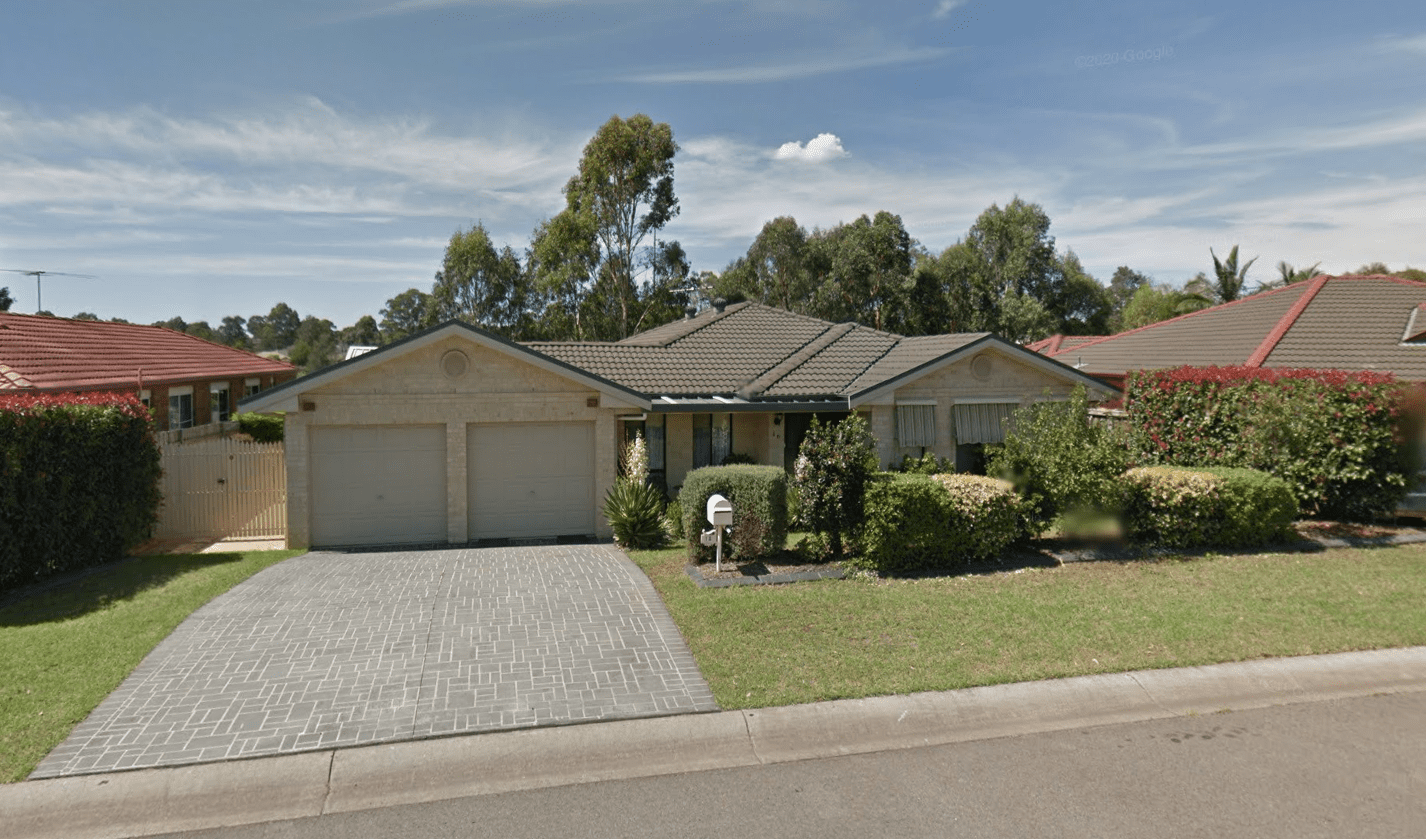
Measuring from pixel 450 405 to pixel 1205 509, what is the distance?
1199 cm

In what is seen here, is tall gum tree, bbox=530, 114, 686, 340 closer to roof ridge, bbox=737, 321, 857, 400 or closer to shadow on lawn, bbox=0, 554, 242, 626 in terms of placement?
roof ridge, bbox=737, 321, 857, 400

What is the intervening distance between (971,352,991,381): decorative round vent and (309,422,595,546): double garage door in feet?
26.8

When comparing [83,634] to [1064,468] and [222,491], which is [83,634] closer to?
[222,491]

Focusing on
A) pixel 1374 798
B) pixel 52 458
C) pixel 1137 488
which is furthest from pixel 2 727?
pixel 1137 488

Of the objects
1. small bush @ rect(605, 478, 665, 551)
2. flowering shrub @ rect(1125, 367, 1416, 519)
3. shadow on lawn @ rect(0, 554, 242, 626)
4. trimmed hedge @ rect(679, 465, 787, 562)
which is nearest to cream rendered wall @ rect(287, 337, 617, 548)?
small bush @ rect(605, 478, 665, 551)

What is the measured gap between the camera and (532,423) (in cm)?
1461

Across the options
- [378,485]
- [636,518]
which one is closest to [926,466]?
[636,518]

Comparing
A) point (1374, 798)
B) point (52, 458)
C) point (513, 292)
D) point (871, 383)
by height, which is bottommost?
point (1374, 798)

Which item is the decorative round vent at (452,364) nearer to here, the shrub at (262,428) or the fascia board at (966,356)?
the fascia board at (966,356)

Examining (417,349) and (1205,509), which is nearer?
(1205,509)

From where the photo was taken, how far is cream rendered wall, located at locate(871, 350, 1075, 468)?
1688 cm

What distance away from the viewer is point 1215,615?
9.14 m

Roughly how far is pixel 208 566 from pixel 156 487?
227 centimetres

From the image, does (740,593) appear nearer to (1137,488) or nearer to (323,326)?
(1137,488)
